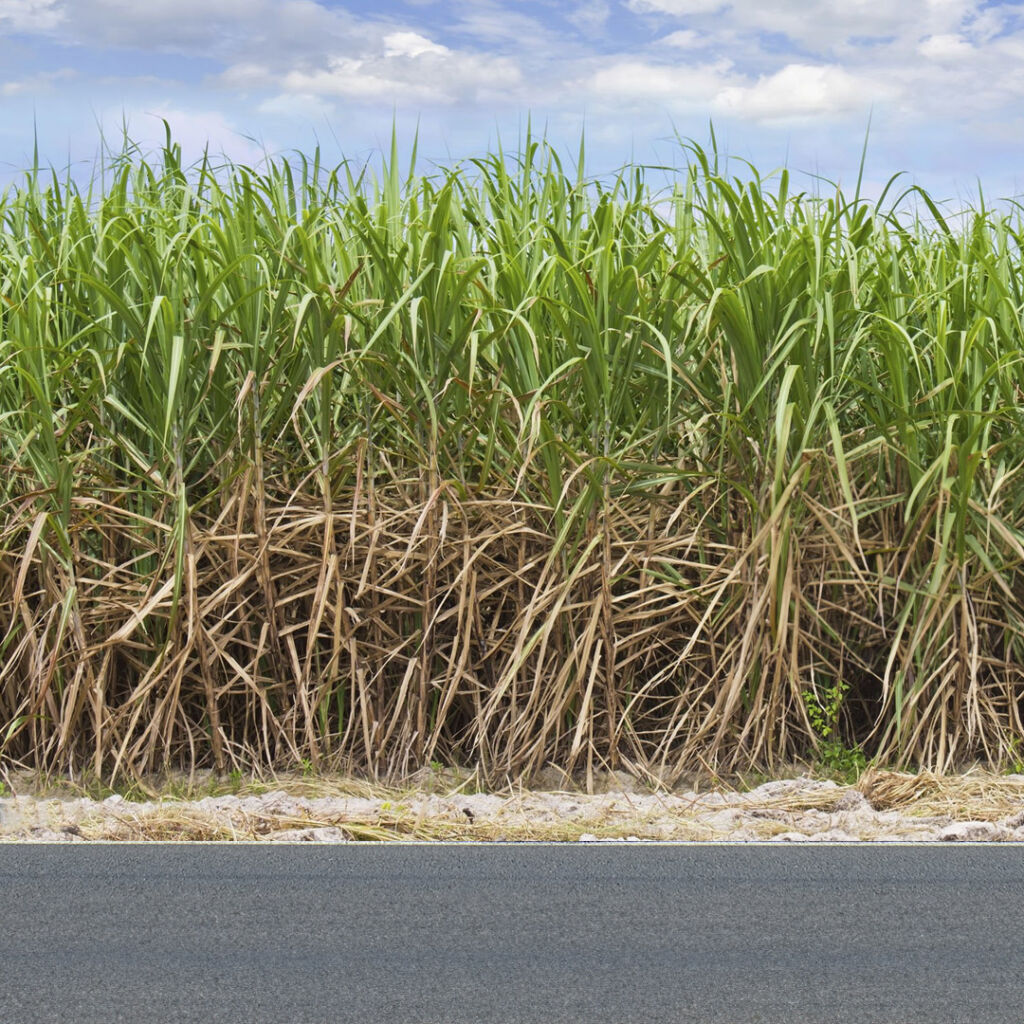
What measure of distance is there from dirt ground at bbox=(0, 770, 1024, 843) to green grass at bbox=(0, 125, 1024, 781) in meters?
0.12

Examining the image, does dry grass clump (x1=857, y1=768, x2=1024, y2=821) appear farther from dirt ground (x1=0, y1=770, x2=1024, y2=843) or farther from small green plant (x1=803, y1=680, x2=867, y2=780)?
small green plant (x1=803, y1=680, x2=867, y2=780)

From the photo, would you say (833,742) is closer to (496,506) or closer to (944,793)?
(944,793)

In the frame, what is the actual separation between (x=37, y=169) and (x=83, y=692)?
2.10 m

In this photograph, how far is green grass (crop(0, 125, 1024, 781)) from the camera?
3.83 meters

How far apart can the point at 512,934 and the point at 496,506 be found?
5.28 ft

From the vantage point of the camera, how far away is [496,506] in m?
3.94

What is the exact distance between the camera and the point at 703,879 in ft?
9.62

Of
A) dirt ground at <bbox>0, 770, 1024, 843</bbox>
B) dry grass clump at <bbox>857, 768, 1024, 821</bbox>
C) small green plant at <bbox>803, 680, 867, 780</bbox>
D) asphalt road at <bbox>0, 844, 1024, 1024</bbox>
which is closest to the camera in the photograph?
asphalt road at <bbox>0, 844, 1024, 1024</bbox>

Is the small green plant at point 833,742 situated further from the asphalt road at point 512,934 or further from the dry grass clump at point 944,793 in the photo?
the asphalt road at point 512,934

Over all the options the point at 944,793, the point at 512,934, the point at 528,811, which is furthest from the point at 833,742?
the point at 512,934

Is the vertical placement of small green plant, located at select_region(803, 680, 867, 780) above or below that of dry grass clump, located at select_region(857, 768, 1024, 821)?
above

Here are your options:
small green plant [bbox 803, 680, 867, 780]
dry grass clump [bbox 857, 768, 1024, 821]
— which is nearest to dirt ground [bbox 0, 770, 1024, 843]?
dry grass clump [bbox 857, 768, 1024, 821]

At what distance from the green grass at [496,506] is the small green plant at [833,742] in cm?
2

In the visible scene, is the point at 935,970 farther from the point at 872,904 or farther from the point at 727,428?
the point at 727,428
